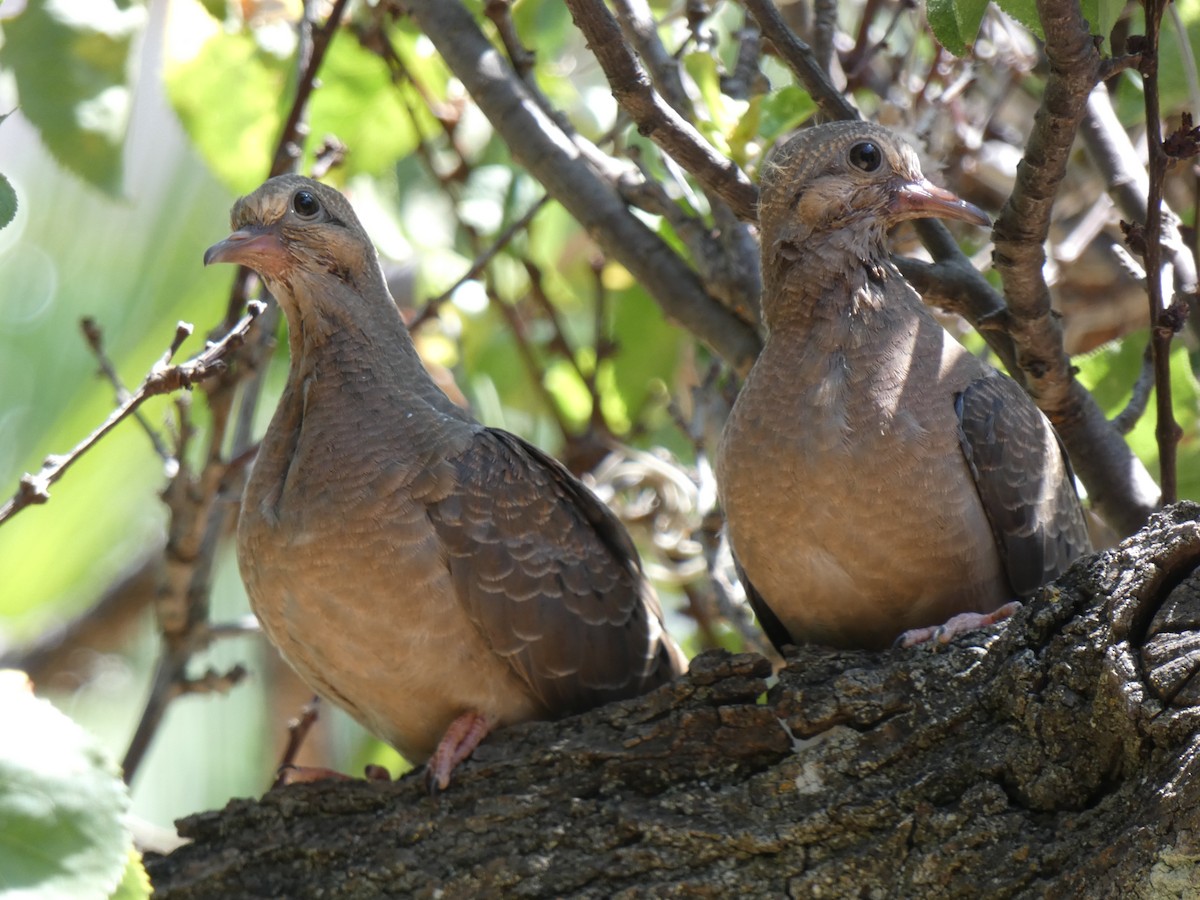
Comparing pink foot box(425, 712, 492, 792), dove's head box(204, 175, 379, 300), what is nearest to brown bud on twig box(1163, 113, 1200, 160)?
pink foot box(425, 712, 492, 792)

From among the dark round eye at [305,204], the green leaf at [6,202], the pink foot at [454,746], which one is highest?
the dark round eye at [305,204]

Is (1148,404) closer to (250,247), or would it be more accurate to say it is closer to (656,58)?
(656,58)

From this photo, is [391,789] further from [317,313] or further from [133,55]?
[133,55]

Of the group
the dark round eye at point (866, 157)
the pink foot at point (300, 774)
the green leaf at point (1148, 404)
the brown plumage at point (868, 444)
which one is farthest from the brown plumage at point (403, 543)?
the green leaf at point (1148, 404)

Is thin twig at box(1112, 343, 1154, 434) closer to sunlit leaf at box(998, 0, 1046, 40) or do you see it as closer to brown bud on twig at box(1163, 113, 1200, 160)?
brown bud on twig at box(1163, 113, 1200, 160)

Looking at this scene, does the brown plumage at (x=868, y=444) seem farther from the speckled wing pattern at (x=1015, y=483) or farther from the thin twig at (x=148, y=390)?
the thin twig at (x=148, y=390)

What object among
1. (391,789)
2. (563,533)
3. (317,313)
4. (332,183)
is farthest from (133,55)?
(391,789)

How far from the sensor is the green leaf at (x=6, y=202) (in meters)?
2.80

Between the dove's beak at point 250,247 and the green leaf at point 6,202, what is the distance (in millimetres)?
1441

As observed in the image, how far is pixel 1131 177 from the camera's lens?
4512 millimetres

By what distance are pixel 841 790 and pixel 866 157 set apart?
1.81 meters

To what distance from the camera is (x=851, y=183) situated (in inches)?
171

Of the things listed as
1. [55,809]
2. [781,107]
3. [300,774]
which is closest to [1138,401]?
[781,107]

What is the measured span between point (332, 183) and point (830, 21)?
1810mm
